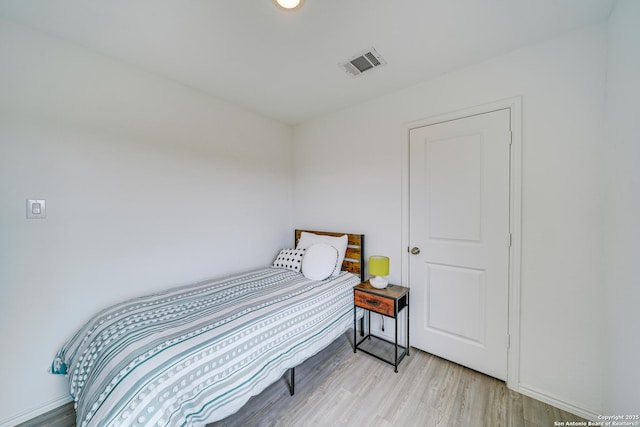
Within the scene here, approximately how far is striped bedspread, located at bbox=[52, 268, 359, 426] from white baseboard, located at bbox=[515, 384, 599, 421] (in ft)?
4.62

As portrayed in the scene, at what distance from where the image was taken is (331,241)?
2543 mm

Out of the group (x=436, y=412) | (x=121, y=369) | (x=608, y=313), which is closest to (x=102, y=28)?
(x=121, y=369)

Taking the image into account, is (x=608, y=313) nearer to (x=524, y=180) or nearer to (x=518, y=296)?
(x=518, y=296)

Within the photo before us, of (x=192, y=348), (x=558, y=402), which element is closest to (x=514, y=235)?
(x=558, y=402)

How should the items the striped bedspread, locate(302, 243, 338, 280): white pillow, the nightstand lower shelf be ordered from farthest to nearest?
1. locate(302, 243, 338, 280): white pillow
2. the nightstand lower shelf
3. the striped bedspread

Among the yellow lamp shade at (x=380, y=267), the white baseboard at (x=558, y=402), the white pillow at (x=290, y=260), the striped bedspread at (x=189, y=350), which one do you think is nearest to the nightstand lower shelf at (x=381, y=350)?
the striped bedspread at (x=189, y=350)

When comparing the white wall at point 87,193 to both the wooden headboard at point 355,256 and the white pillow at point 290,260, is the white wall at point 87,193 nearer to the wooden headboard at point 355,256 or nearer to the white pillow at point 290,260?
the white pillow at point 290,260

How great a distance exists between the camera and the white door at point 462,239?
1735 mm

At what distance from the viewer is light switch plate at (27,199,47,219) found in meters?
1.47

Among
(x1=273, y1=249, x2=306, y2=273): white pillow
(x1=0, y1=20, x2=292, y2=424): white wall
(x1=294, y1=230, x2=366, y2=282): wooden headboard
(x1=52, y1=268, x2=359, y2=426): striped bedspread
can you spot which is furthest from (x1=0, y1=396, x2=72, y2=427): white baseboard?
(x1=294, y1=230, x2=366, y2=282): wooden headboard

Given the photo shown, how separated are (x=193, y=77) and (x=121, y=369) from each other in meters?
2.15

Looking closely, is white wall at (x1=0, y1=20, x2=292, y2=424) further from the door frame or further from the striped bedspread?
the door frame

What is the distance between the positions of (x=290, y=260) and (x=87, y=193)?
70.7 inches

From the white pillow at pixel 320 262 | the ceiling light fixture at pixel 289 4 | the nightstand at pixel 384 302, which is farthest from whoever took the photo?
the white pillow at pixel 320 262
